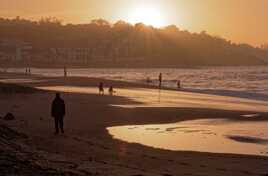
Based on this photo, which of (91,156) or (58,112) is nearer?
(91,156)

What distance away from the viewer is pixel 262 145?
1672cm

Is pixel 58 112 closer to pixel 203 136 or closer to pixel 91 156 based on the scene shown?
pixel 203 136

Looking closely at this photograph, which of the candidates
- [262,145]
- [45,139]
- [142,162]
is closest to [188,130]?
[262,145]

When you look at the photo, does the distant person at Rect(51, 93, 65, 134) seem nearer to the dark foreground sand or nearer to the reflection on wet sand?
the dark foreground sand

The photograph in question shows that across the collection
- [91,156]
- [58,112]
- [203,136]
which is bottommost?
[203,136]

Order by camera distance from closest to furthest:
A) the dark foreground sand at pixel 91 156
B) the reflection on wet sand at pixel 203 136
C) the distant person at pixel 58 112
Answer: the dark foreground sand at pixel 91 156 < the reflection on wet sand at pixel 203 136 < the distant person at pixel 58 112

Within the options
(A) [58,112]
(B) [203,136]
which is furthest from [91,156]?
(B) [203,136]

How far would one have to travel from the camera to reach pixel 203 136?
1862 cm

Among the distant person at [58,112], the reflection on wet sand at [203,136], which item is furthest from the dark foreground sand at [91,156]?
the reflection on wet sand at [203,136]

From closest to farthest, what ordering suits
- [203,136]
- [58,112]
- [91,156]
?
[91,156]
[58,112]
[203,136]

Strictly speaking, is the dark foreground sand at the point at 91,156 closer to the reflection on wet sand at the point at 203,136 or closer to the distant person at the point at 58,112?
the distant person at the point at 58,112

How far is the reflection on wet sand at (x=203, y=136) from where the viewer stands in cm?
→ 1611

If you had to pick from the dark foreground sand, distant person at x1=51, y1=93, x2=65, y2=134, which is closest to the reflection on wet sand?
the dark foreground sand

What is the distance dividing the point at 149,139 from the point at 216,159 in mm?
3989
